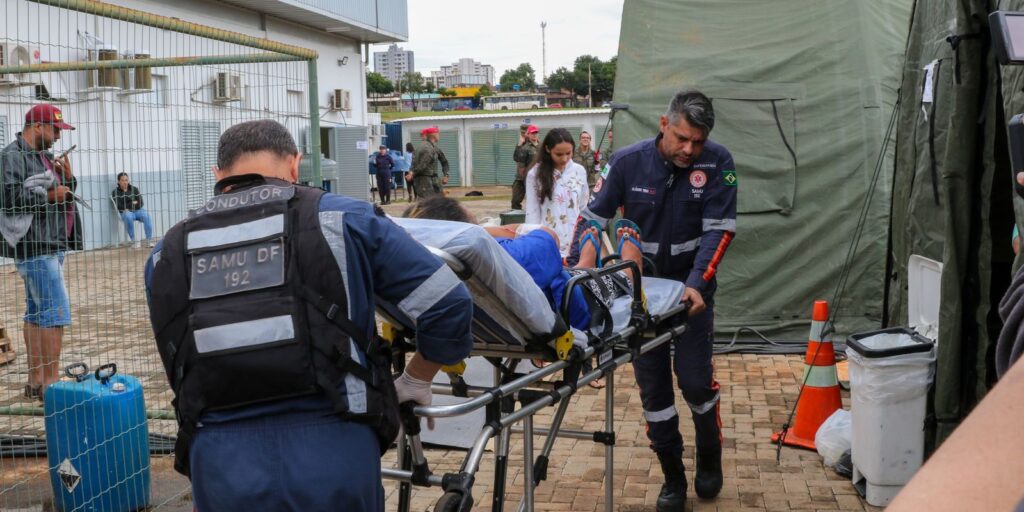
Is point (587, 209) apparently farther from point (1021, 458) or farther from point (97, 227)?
point (1021, 458)

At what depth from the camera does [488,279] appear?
3.37 metres

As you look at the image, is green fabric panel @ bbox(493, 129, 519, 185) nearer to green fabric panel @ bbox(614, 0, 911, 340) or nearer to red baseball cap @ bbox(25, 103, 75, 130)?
green fabric panel @ bbox(614, 0, 911, 340)

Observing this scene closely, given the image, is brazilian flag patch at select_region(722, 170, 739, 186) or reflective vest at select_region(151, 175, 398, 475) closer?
reflective vest at select_region(151, 175, 398, 475)

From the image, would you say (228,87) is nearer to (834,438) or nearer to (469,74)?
(834,438)

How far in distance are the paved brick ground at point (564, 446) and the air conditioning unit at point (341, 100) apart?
22785 millimetres

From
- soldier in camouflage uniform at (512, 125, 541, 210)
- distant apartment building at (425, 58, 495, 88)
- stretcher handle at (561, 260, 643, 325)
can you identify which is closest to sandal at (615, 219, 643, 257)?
stretcher handle at (561, 260, 643, 325)

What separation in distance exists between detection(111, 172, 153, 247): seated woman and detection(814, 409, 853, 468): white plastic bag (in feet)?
12.6

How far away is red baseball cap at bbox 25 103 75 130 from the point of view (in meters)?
5.41

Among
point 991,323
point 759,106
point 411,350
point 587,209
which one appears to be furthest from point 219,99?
point 759,106

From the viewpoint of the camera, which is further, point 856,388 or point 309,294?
point 856,388

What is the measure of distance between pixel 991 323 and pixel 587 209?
205cm

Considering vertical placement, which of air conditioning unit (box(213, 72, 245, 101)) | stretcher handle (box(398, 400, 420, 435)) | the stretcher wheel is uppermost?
air conditioning unit (box(213, 72, 245, 101))

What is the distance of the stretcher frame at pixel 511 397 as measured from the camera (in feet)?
10.7

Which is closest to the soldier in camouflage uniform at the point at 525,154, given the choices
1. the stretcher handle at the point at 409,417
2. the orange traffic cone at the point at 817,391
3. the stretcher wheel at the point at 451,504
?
the orange traffic cone at the point at 817,391
